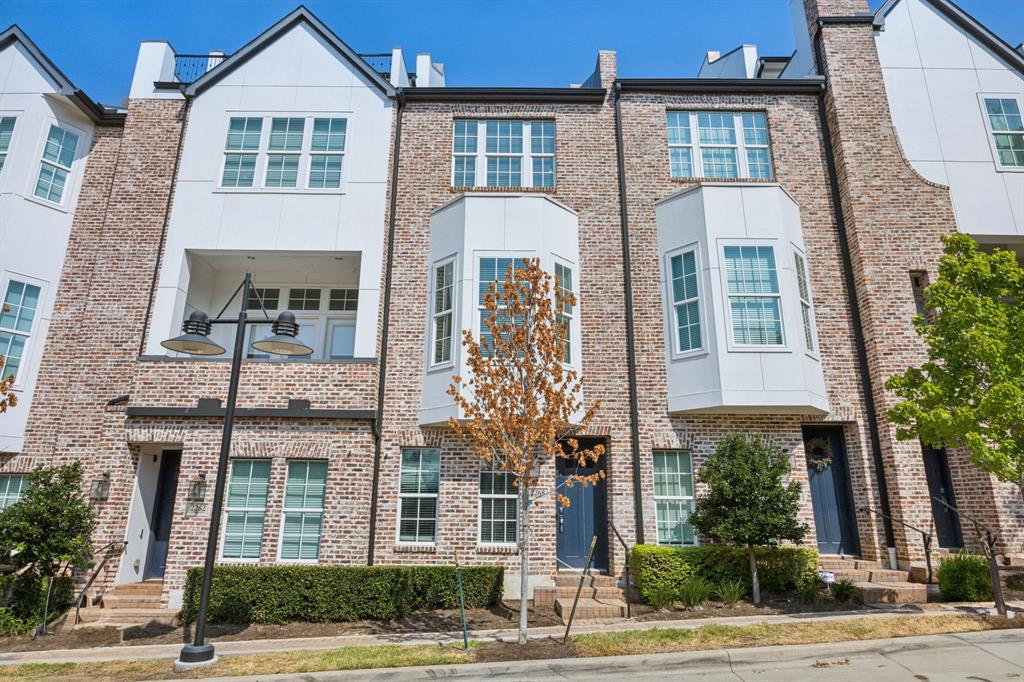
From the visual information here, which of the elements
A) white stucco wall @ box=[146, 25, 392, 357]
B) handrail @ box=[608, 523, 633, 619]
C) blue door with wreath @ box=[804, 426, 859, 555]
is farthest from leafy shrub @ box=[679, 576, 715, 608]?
white stucco wall @ box=[146, 25, 392, 357]

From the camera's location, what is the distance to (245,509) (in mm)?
11039

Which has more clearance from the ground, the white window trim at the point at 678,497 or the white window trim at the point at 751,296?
the white window trim at the point at 751,296

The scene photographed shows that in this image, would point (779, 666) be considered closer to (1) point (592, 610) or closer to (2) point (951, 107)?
(1) point (592, 610)

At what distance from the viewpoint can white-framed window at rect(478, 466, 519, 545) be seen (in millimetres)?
11172

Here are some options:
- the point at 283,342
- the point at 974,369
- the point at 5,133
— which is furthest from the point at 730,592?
the point at 5,133


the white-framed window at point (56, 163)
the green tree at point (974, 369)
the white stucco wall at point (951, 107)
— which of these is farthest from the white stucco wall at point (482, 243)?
the white-framed window at point (56, 163)

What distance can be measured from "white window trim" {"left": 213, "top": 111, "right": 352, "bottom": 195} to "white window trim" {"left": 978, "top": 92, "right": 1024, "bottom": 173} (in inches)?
582

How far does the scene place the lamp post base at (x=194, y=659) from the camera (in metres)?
6.78

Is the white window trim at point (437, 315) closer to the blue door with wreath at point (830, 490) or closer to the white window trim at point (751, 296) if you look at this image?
the white window trim at point (751, 296)

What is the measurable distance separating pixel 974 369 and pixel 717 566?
5.09 meters

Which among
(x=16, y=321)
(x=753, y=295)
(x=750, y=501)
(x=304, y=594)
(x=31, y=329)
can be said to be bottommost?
(x=304, y=594)

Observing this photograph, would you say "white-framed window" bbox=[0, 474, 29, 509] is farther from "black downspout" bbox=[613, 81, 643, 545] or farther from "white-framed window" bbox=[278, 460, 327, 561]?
"black downspout" bbox=[613, 81, 643, 545]

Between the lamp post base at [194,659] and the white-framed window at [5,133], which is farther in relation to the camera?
the white-framed window at [5,133]

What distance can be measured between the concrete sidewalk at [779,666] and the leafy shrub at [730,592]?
273 cm
